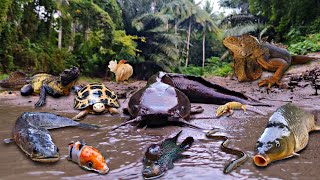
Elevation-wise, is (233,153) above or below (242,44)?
below

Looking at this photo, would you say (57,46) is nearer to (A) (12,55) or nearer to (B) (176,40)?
(A) (12,55)

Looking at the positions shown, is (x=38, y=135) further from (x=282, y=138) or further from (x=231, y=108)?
(x=231, y=108)

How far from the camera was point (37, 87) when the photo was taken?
7.32m

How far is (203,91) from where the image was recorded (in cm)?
566

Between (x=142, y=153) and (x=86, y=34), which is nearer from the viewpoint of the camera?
(x=142, y=153)

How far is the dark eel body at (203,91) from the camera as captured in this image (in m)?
5.51

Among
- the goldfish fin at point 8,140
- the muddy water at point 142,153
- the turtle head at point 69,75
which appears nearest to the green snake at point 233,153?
the muddy water at point 142,153

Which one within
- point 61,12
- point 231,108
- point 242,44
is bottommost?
point 231,108

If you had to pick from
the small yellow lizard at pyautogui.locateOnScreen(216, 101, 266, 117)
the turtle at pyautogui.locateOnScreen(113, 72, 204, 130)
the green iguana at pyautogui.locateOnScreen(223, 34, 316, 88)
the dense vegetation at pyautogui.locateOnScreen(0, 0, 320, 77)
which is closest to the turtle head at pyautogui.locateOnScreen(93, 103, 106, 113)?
the turtle at pyautogui.locateOnScreen(113, 72, 204, 130)

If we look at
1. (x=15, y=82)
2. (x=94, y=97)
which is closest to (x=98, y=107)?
(x=94, y=97)

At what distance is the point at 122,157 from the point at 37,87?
499cm

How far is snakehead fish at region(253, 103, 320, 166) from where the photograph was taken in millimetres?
2525

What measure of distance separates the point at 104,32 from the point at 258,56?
18.6m

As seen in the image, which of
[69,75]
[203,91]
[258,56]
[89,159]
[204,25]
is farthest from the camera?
[204,25]
